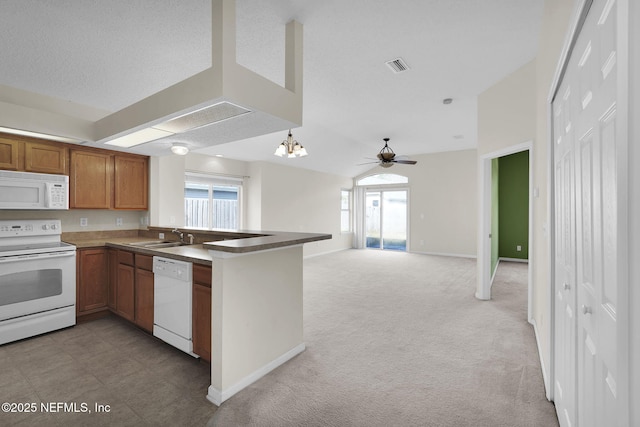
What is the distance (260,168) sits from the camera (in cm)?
665

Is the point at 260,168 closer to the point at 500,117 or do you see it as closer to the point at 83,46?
the point at 83,46

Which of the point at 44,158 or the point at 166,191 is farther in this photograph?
the point at 166,191

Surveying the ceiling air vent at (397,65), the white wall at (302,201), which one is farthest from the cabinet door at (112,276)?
the ceiling air vent at (397,65)

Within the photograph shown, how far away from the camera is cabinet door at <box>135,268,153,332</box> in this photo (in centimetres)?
282

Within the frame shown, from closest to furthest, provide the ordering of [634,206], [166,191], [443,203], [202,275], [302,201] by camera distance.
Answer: [634,206] < [202,275] < [166,191] < [302,201] < [443,203]

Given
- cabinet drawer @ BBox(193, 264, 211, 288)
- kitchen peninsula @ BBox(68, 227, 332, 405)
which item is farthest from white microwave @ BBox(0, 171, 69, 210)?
cabinet drawer @ BBox(193, 264, 211, 288)

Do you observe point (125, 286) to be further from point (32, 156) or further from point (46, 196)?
point (32, 156)

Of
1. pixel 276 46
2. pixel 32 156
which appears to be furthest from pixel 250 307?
pixel 32 156

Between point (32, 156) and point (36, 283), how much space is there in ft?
4.55

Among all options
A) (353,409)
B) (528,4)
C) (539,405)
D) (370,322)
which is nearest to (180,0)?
(528,4)

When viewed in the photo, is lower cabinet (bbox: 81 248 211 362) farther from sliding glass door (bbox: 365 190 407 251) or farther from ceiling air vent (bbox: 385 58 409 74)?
sliding glass door (bbox: 365 190 407 251)

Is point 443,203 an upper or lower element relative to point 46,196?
upper

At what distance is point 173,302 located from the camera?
250 cm

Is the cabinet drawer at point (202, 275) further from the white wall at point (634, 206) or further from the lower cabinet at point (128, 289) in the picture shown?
the white wall at point (634, 206)
